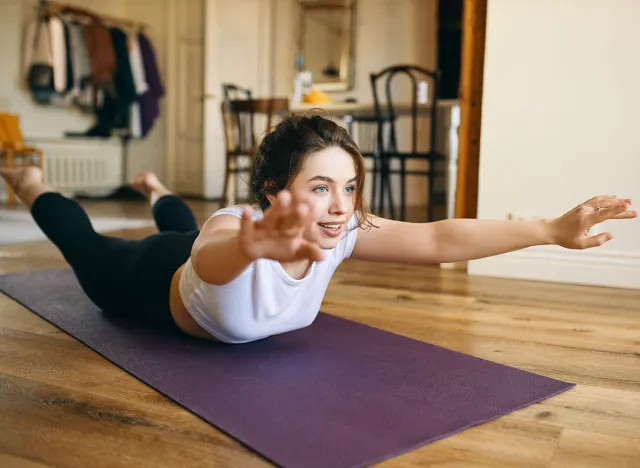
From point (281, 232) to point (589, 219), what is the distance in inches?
24.8

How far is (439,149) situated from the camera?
6.28 meters

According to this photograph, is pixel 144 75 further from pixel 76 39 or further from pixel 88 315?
pixel 88 315

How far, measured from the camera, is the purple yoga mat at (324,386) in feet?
3.07

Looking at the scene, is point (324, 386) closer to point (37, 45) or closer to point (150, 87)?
point (37, 45)

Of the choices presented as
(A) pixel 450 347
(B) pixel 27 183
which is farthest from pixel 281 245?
(B) pixel 27 183

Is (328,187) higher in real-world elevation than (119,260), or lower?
higher

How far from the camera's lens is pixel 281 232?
85 centimetres

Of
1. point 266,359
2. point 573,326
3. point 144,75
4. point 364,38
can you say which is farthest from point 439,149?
point 266,359

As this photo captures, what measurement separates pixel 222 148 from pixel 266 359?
5.34m

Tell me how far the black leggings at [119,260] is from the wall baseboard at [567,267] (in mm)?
1330

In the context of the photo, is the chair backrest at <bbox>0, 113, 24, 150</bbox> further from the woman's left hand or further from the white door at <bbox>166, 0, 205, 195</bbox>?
the woman's left hand

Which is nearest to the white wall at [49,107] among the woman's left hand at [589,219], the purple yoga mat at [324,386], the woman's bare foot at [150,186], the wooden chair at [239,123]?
the wooden chair at [239,123]

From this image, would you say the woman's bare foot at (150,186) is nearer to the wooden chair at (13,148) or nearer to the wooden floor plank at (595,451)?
the wooden floor plank at (595,451)

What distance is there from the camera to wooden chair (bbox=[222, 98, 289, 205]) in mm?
4480
